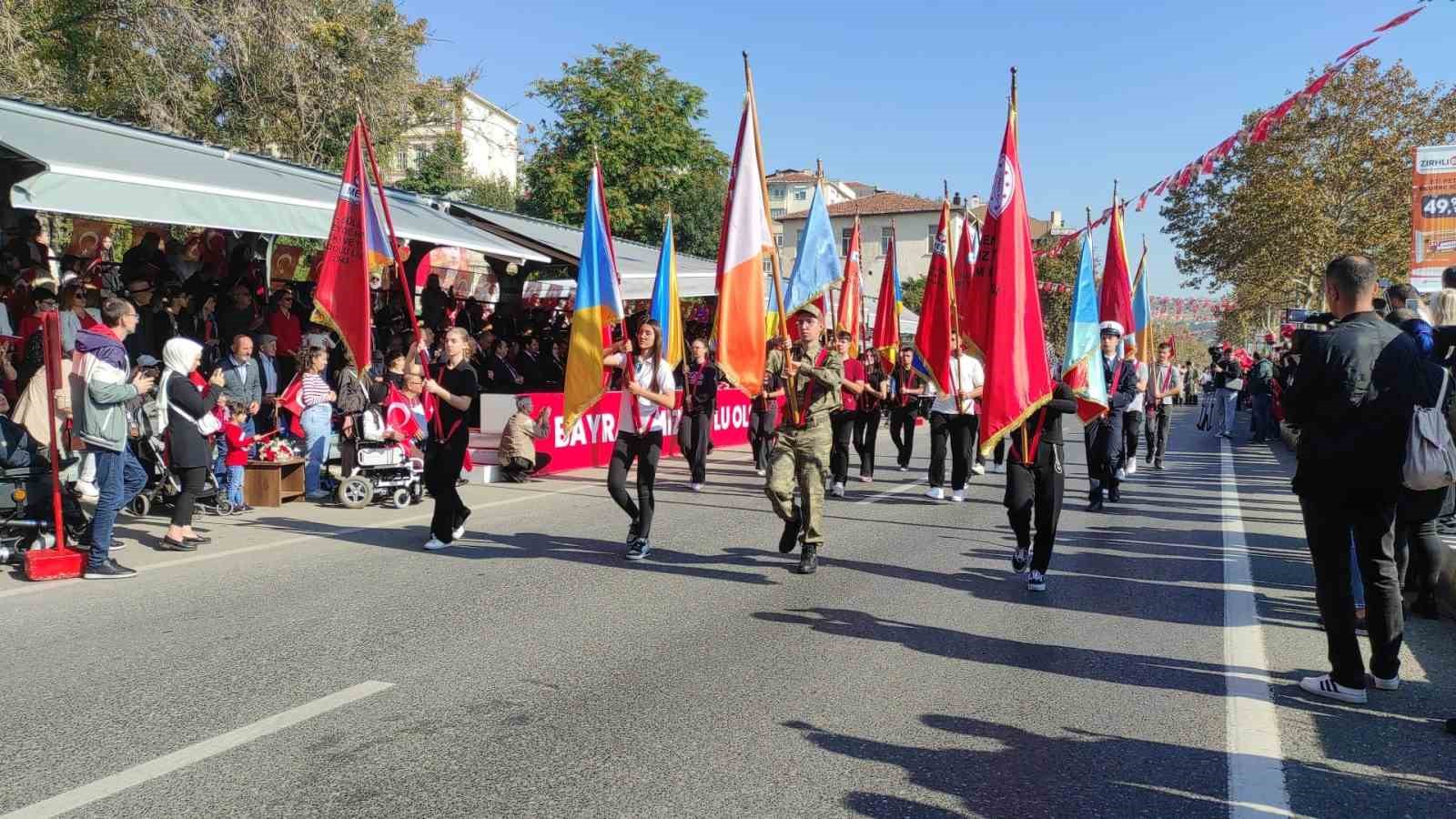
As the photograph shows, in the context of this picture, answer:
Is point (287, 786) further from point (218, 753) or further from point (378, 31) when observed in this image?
point (378, 31)

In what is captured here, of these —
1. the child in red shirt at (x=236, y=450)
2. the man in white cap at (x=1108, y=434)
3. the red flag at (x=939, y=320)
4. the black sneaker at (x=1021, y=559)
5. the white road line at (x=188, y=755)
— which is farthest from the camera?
the man in white cap at (x=1108, y=434)

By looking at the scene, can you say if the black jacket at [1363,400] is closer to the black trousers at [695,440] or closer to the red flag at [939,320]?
the red flag at [939,320]

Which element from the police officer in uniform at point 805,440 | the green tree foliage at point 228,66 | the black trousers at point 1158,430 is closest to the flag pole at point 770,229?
the police officer in uniform at point 805,440

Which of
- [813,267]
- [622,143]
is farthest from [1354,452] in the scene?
[622,143]

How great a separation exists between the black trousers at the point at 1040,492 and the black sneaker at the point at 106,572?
6.34 m

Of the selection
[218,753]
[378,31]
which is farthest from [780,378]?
[378,31]

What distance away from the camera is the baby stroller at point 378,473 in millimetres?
11148

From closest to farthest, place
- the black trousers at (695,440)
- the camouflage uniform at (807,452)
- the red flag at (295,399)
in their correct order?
the camouflage uniform at (807,452) → the red flag at (295,399) → the black trousers at (695,440)

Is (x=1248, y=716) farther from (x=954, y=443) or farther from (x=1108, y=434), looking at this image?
(x=954, y=443)

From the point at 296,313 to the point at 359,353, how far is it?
21.5 feet

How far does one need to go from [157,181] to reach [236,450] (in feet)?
8.95

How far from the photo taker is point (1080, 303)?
29.3ft

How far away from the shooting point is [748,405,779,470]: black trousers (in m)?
14.3

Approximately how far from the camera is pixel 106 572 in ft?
24.8
